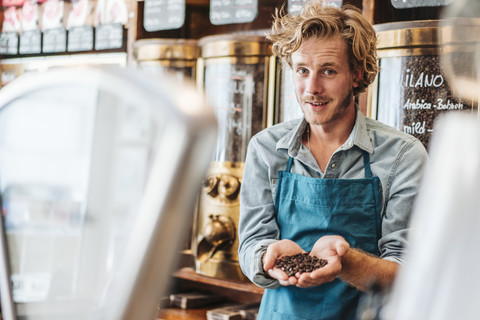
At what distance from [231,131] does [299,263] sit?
110cm

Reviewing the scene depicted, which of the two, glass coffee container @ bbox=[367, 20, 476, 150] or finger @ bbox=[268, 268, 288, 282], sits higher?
glass coffee container @ bbox=[367, 20, 476, 150]

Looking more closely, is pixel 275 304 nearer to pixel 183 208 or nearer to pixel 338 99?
pixel 338 99

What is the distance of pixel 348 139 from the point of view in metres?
1.62

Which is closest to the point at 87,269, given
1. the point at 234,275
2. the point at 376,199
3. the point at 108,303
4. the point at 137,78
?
the point at 108,303

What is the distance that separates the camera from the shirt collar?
160 centimetres

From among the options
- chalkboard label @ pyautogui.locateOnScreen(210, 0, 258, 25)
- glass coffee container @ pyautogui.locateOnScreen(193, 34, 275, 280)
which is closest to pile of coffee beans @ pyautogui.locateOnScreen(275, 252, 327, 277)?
glass coffee container @ pyautogui.locateOnScreen(193, 34, 275, 280)

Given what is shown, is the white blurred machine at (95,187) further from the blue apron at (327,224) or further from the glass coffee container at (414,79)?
the glass coffee container at (414,79)

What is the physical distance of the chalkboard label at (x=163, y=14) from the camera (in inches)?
107

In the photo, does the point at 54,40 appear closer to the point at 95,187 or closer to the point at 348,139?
the point at 348,139

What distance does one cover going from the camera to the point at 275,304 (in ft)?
5.44

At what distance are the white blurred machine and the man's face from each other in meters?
1.09

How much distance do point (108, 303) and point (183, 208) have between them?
12cm

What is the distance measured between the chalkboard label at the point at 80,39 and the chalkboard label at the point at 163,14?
1.63 ft

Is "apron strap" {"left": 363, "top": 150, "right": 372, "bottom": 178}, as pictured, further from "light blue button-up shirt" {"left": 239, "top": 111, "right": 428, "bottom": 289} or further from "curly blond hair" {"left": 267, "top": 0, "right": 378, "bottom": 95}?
"curly blond hair" {"left": 267, "top": 0, "right": 378, "bottom": 95}
